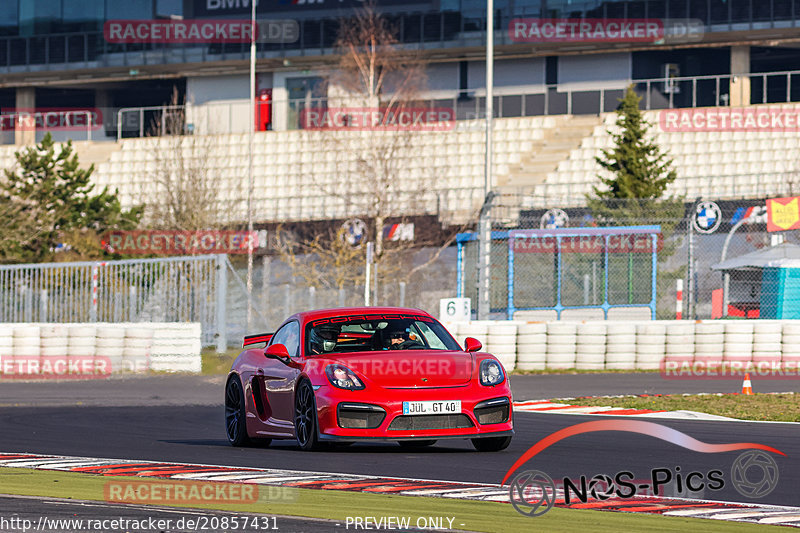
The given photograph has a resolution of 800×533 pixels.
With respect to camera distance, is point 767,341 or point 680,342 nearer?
point 767,341

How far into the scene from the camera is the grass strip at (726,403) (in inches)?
588

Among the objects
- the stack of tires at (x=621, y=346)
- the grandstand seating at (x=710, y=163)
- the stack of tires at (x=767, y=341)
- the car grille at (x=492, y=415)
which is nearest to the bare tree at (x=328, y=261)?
the grandstand seating at (x=710, y=163)

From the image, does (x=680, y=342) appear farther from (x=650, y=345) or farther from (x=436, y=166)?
(x=436, y=166)

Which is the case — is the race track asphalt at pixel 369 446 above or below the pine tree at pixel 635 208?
below

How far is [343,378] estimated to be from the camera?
34.2 ft

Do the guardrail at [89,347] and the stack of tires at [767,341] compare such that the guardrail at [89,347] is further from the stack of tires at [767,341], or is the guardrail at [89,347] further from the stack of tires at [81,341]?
the stack of tires at [767,341]

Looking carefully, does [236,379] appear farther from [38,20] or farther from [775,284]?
[38,20]

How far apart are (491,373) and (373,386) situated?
0.98 m

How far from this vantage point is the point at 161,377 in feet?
78.8

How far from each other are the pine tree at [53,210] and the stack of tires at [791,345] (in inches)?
797

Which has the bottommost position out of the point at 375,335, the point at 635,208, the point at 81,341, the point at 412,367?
the point at 81,341

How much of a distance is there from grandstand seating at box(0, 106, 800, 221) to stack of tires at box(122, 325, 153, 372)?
16.5 meters

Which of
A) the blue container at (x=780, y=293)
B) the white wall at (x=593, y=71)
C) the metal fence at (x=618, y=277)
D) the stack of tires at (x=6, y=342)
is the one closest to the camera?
the stack of tires at (x=6, y=342)

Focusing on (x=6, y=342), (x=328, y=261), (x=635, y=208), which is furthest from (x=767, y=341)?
(x=328, y=261)
